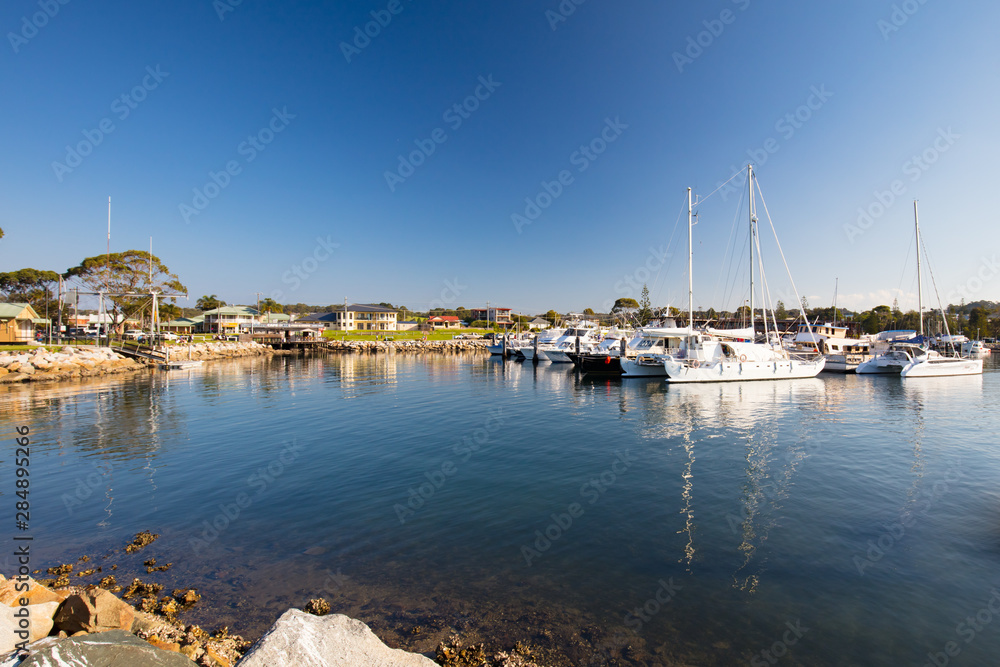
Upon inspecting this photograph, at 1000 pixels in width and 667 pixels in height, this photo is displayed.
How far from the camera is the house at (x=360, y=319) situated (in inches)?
4717

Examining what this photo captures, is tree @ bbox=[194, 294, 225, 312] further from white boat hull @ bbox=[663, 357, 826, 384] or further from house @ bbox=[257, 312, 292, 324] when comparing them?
white boat hull @ bbox=[663, 357, 826, 384]

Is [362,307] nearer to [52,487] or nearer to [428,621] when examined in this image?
[52,487]

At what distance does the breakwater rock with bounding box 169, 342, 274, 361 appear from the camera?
Answer: 5494cm

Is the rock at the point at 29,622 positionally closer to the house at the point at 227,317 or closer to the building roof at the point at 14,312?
the building roof at the point at 14,312

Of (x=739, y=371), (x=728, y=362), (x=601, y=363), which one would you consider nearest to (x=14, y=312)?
(x=601, y=363)

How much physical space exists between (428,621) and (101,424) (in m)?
21.9

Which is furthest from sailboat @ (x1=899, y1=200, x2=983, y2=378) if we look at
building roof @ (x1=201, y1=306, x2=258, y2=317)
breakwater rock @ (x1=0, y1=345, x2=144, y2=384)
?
building roof @ (x1=201, y1=306, x2=258, y2=317)

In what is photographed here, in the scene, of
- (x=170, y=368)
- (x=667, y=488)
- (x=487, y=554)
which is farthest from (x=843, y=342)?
(x=170, y=368)

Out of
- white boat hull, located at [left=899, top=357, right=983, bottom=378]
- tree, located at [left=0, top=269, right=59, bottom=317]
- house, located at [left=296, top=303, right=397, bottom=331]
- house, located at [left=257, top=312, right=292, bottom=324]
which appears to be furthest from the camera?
house, located at [left=296, top=303, right=397, bottom=331]

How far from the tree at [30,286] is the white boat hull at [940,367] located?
400 ft

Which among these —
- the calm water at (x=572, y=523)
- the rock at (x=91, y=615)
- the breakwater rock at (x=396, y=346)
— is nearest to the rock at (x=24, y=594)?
the rock at (x=91, y=615)

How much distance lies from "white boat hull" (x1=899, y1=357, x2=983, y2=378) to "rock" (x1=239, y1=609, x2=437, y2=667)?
55.1m

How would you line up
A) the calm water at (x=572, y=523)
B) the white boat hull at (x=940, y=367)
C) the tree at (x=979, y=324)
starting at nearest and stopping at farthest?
1. the calm water at (x=572, y=523)
2. the white boat hull at (x=940, y=367)
3. the tree at (x=979, y=324)

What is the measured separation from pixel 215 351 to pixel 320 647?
70241 millimetres
